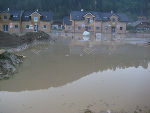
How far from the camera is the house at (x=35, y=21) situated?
45.5m

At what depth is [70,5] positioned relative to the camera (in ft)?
241

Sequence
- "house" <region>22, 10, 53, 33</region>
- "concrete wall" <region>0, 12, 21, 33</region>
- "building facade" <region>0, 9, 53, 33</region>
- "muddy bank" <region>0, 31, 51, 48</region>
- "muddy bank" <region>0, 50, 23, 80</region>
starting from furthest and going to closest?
1. "house" <region>22, 10, 53, 33</region>
2. "building facade" <region>0, 9, 53, 33</region>
3. "concrete wall" <region>0, 12, 21, 33</region>
4. "muddy bank" <region>0, 31, 51, 48</region>
5. "muddy bank" <region>0, 50, 23, 80</region>

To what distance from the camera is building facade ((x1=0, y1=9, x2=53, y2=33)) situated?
45.1m

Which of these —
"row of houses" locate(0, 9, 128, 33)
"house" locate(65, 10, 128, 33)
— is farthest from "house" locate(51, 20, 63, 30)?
"house" locate(65, 10, 128, 33)

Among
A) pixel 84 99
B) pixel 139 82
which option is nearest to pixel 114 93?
pixel 84 99

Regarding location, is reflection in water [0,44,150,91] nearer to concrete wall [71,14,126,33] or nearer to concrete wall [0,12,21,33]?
concrete wall [0,12,21,33]

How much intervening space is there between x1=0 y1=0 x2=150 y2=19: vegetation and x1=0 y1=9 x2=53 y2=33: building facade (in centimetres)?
2241

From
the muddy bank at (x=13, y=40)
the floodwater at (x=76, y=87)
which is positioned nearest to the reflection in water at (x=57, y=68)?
the floodwater at (x=76, y=87)

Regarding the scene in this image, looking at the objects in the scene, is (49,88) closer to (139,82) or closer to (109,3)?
(139,82)

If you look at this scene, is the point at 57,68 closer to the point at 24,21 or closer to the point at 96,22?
the point at 24,21

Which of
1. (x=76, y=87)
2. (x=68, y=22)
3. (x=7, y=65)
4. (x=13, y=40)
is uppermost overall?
(x=68, y=22)

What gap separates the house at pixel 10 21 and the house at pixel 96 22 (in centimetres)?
1033

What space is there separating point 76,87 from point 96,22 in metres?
37.5

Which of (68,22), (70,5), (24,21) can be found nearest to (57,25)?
(68,22)
